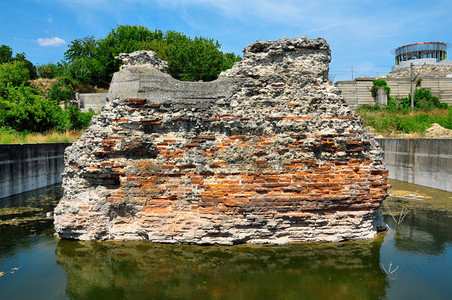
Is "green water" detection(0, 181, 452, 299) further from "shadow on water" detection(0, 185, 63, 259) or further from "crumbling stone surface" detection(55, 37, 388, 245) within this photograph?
"crumbling stone surface" detection(55, 37, 388, 245)

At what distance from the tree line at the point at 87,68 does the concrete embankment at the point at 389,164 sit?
20.4ft

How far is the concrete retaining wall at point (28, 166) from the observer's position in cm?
1020

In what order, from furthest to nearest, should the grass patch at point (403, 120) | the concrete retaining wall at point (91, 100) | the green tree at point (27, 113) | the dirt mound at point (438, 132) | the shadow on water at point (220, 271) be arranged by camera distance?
the concrete retaining wall at point (91, 100) → the grass patch at point (403, 120) → the green tree at point (27, 113) → the dirt mound at point (438, 132) → the shadow on water at point (220, 271)

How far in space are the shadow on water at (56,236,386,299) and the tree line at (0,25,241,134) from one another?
603 inches

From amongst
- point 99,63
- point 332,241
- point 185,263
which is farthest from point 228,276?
point 99,63

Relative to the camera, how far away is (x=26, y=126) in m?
16.9

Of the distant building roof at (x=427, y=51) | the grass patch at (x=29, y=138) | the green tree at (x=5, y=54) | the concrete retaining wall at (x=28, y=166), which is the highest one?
the distant building roof at (x=427, y=51)

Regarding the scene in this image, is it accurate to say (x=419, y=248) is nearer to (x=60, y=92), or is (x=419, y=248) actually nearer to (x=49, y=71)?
(x=60, y=92)

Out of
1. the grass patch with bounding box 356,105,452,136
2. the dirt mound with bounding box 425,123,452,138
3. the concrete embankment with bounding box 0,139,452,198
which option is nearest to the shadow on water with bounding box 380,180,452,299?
the concrete embankment with bounding box 0,139,452,198

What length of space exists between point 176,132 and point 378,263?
430 cm

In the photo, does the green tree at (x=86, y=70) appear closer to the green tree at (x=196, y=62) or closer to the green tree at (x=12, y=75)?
the green tree at (x=12, y=75)

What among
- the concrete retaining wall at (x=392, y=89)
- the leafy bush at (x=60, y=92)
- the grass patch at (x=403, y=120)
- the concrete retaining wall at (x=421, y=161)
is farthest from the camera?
the leafy bush at (x=60, y=92)

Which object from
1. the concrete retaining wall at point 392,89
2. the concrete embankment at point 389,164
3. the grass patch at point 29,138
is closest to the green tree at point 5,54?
the grass patch at point 29,138

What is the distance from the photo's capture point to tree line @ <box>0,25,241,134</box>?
19672mm
